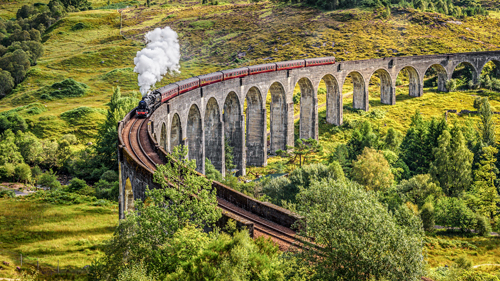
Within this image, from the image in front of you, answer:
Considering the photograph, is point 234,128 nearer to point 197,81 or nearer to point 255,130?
point 255,130

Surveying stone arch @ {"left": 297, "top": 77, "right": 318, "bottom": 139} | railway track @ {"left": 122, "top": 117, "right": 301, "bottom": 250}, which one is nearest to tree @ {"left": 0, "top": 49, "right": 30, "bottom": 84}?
stone arch @ {"left": 297, "top": 77, "right": 318, "bottom": 139}

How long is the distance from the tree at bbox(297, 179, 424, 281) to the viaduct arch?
605 inches

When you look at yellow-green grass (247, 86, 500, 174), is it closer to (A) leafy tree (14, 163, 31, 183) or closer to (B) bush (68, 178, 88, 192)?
(B) bush (68, 178, 88, 192)

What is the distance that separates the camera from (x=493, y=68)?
4402 inches

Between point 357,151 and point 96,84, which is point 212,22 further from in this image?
point 357,151

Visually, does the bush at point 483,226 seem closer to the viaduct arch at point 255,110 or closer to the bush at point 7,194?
the viaduct arch at point 255,110

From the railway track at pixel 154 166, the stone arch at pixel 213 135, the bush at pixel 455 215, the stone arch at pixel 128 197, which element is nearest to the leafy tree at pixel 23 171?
the railway track at pixel 154 166

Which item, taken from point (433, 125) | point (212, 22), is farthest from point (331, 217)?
point (212, 22)

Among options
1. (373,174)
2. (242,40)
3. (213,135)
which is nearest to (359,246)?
(373,174)

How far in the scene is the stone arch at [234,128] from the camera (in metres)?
64.3

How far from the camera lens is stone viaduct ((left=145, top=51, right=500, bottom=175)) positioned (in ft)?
173

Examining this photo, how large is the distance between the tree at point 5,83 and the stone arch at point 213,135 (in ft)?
241

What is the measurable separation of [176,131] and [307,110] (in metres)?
32.2

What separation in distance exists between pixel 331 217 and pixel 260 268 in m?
4.74
